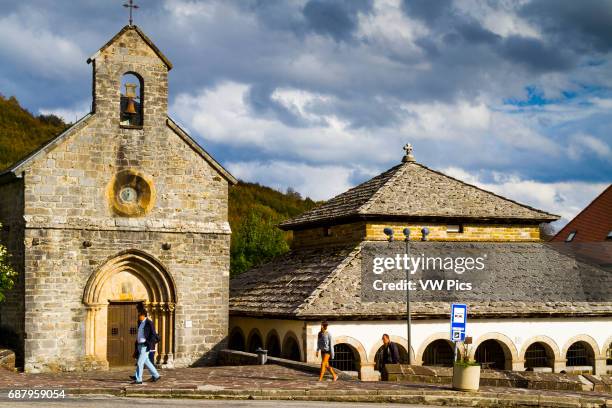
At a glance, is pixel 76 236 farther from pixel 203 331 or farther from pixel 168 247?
pixel 203 331

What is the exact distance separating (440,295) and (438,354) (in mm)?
2105

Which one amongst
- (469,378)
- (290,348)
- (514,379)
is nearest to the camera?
(469,378)

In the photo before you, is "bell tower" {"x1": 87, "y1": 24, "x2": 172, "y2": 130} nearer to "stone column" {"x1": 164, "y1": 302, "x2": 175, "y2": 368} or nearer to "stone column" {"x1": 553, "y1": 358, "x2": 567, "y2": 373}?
"stone column" {"x1": 164, "y1": 302, "x2": 175, "y2": 368}

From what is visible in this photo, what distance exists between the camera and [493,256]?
1393 inches

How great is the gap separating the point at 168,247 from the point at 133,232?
1.28m

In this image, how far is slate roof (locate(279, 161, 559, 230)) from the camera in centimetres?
3475

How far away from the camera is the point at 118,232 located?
2945cm

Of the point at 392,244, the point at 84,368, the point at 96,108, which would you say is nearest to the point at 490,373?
the point at 392,244

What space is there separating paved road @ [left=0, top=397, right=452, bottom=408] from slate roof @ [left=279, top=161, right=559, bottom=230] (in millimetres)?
15062

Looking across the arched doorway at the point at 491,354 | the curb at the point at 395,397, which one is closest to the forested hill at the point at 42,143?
the arched doorway at the point at 491,354

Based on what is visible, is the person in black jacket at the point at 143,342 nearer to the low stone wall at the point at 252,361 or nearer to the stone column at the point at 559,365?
the low stone wall at the point at 252,361

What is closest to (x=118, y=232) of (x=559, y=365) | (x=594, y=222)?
(x=559, y=365)

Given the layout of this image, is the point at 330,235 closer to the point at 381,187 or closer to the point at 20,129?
the point at 381,187

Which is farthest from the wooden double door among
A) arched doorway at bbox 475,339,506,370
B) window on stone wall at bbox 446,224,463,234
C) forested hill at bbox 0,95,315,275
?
forested hill at bbox 0,95,315,275
